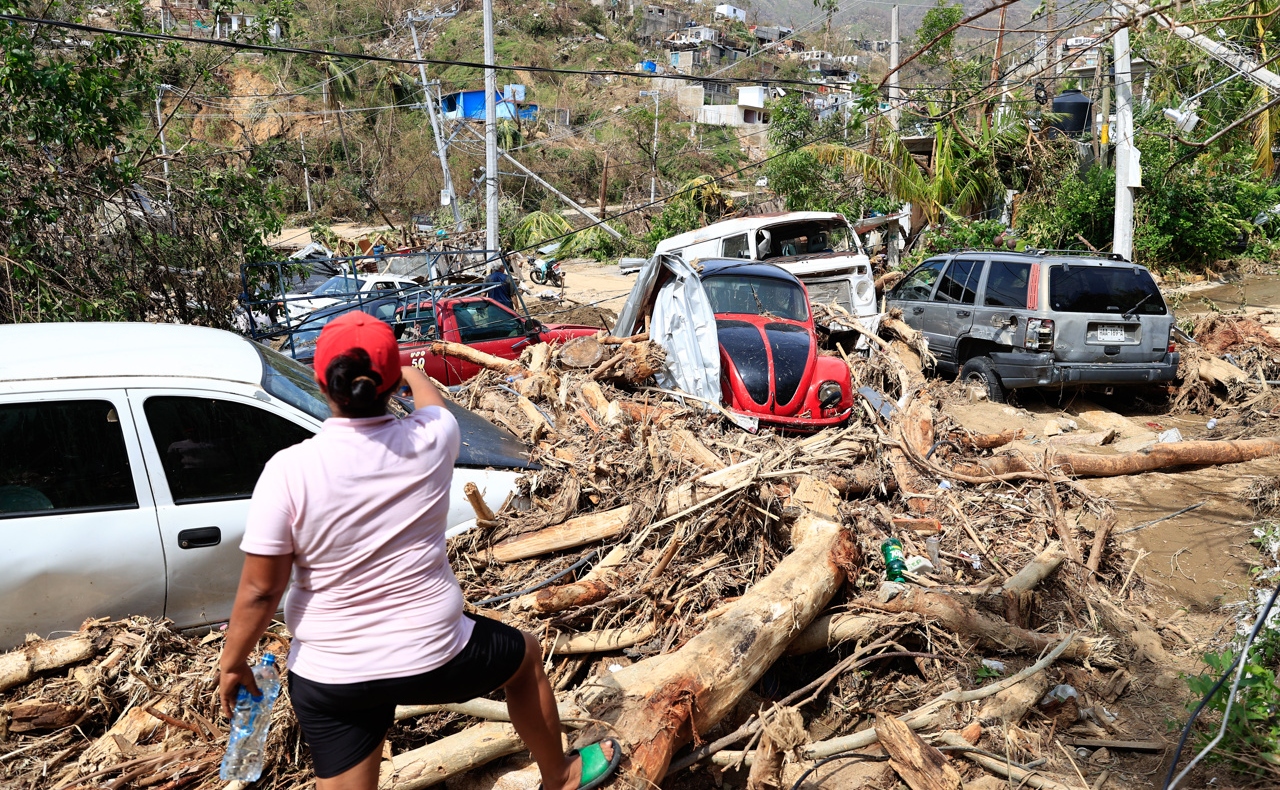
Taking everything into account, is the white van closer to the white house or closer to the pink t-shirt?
the pink t-shirt

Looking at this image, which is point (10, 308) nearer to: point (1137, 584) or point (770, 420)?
point (770, 420)

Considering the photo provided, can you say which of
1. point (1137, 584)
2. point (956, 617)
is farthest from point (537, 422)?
point (1137, 584)

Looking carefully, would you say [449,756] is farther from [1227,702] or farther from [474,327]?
[474,327]

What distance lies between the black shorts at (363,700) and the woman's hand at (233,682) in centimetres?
10

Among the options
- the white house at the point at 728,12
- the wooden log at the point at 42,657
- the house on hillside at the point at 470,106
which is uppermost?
the white house at the point at 728,12

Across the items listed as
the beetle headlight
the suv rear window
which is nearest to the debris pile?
the beetle headlight

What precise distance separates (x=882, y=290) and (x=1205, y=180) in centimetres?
1008

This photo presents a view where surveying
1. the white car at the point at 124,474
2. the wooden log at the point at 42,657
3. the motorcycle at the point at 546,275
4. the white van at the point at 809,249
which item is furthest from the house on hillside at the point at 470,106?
the wooden log at the point at 42,657

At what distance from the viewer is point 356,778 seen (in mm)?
2342

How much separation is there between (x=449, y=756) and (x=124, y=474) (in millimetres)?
1762

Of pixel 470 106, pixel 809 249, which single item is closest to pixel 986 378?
pixel 809 249

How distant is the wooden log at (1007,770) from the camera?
3.49 metres

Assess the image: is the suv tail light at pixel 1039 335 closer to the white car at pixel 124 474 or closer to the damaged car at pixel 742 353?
the damaged car at pixel 742 353

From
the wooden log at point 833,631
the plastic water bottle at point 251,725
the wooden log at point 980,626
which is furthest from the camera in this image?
the wooden log at point 980,626
